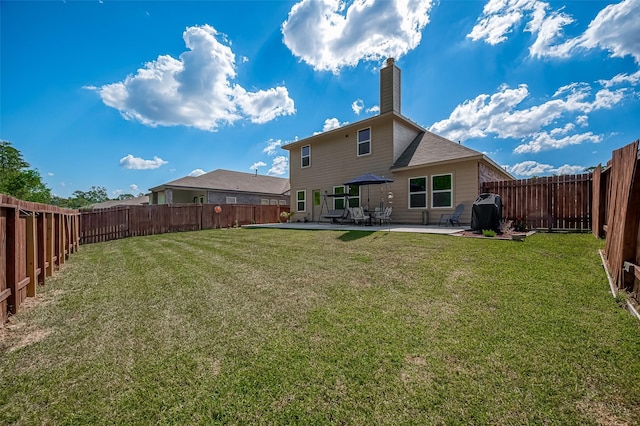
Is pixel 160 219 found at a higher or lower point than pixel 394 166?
lower

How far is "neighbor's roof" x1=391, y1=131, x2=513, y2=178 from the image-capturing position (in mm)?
10211

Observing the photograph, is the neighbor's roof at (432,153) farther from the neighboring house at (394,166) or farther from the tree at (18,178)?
the tree at (18,178)

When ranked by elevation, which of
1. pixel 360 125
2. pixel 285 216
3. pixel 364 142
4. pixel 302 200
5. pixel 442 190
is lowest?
pixel 285 216

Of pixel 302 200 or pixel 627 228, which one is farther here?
pixel 302 200

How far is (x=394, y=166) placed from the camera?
12156 mm

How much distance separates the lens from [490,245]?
564 centimetres

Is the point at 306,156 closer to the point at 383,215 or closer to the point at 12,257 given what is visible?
the point at 383,215

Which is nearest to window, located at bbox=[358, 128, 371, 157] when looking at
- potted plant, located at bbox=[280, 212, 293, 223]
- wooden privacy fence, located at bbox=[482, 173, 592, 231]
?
potted plant, located at bbox=[280, 212, 293, 223]

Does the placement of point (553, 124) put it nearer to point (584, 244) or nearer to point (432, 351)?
point (584, 244)

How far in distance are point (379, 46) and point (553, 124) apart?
37.7 ft

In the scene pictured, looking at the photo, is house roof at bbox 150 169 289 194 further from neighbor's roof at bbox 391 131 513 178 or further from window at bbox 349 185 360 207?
neighbor's roof at bbox 391 131 513 178

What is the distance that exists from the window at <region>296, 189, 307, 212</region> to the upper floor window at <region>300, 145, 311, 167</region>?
1638mm

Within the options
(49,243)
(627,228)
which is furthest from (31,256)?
(627,228)

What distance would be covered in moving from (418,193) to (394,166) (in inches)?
65.2
